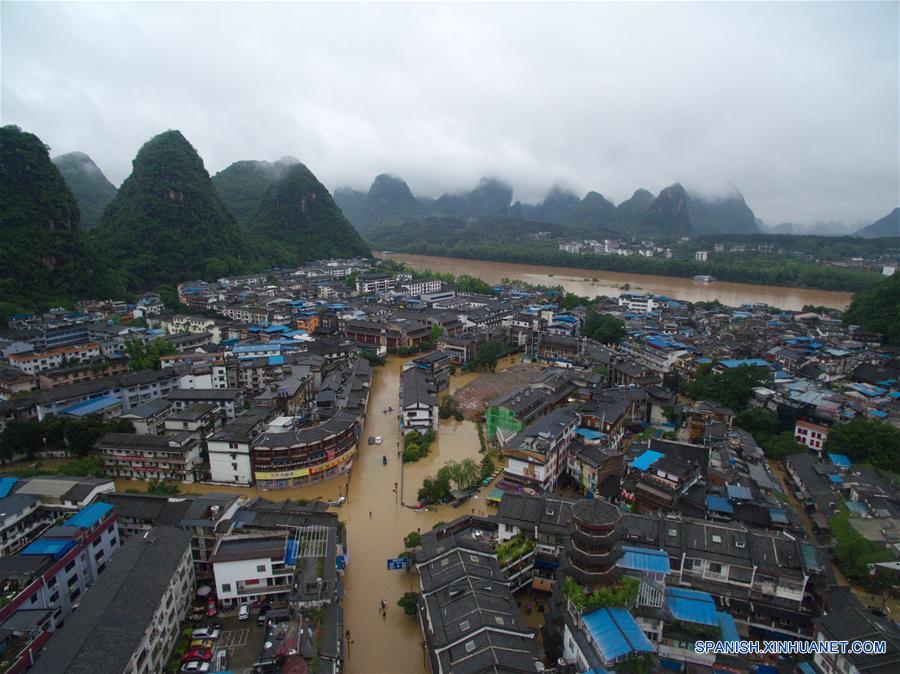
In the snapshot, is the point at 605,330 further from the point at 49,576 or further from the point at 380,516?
the point at 49,576

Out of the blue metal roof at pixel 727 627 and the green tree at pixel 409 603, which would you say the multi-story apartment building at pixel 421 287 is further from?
the blue metal roof at pixel 727 627

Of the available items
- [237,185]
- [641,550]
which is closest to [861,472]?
[641,550]

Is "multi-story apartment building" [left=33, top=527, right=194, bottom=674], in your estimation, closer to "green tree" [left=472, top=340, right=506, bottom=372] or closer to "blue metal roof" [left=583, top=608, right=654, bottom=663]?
"blue metal roof" [left=583, top=608, right=654, bottom=663]

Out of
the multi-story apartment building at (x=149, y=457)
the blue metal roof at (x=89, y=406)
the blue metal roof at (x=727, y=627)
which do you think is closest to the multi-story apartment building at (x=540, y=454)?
the blue metal roof at (x=727, y=627)

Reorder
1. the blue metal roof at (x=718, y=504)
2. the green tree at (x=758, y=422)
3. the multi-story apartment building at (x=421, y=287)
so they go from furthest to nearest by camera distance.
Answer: the multi-story apartment building at (x=421, y=287), the green tree at (x=758, y=422), the blue metal roof at (x=718, y=504)

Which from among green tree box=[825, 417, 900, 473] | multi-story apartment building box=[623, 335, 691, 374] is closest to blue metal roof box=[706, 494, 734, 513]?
green tree box=[825, 417, 900, 473]

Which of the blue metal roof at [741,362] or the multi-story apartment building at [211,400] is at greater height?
the blue metal roof at [741,362]

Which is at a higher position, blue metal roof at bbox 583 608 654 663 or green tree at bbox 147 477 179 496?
blue metal roof at bbox 583 608 654 663
